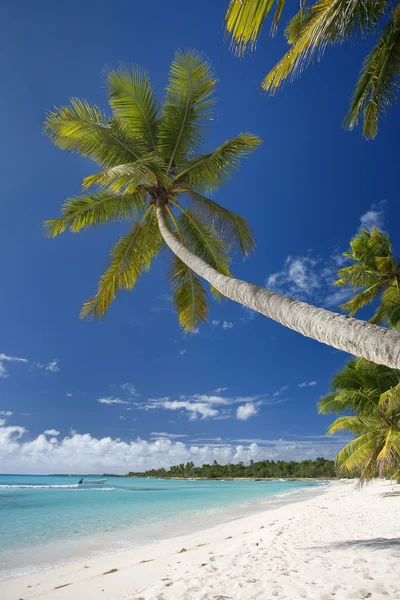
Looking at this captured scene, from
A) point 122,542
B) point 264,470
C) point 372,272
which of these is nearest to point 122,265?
point 122,542

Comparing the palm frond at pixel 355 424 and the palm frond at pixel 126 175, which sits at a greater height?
the palm frond at pixel 126 175

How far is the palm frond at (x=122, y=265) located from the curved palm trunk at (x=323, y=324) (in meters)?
→ 4.10

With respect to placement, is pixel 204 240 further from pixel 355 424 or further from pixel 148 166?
A: pixel 355 424

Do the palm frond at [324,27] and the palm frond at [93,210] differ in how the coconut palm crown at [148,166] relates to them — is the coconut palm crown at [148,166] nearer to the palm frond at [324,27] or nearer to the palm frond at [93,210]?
the palm frond at [93,210]

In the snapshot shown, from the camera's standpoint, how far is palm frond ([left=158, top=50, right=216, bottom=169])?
7109 mm

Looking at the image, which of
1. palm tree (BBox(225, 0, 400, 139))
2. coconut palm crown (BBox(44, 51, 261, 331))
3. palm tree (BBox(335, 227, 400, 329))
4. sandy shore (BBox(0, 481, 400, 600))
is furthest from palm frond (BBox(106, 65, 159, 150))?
palm tree (BBox(335, 227, 400, 329))

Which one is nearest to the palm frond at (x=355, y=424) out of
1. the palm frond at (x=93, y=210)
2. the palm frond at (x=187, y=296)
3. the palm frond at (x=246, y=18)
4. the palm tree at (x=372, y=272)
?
the palm tree at (x=372, y=272)

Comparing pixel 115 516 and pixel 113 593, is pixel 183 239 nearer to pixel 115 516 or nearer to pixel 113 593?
pixel 113 593

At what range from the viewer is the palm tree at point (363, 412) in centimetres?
1351

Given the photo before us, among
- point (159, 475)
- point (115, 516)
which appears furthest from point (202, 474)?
point (115, 516)

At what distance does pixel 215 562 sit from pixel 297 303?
4.64 meters

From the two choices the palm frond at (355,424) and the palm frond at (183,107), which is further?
the palm frond at (355,424)

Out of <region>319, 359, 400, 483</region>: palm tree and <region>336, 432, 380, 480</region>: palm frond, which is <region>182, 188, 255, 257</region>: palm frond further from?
<region>336, 432, 380, 480</region>: palm frond

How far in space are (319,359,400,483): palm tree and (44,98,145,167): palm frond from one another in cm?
1141
